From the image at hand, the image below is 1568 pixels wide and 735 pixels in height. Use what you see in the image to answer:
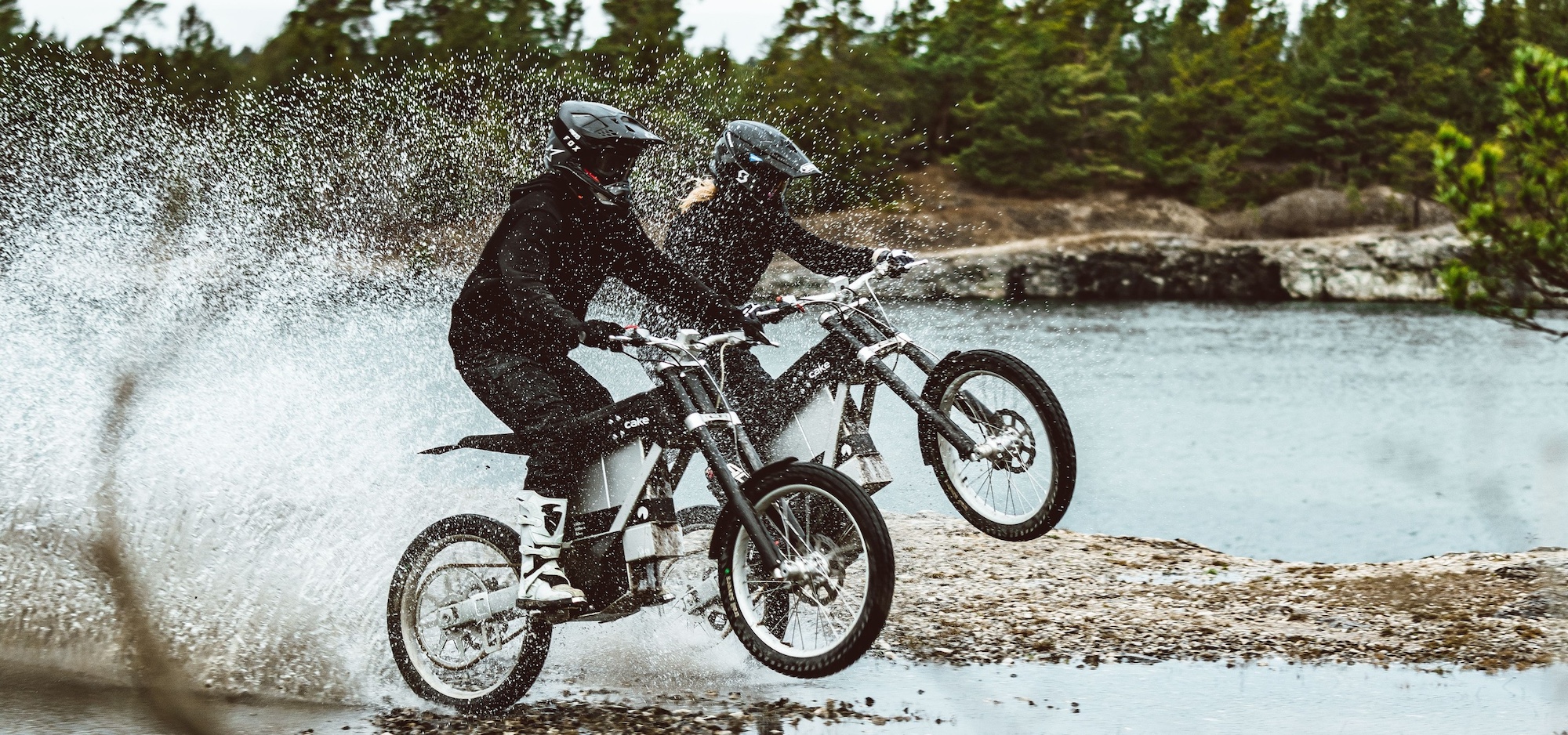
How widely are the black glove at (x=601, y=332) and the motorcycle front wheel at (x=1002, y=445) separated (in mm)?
1608

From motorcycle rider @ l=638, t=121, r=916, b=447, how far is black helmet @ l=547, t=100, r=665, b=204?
94 cm

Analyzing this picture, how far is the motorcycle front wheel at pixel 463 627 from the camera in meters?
6.13

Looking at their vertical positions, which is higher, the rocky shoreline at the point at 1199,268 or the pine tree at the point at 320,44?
the pine tree at the point at 320,44

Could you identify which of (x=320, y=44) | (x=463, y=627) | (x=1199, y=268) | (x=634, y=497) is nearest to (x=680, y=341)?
(x=634, y=497)

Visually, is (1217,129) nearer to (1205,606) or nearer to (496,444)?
(1205,606)

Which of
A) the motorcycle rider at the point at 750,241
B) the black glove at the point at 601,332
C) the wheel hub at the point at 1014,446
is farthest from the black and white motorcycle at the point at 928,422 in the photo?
the black glove at the point at 601,332

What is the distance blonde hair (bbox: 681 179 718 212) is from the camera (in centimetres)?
705

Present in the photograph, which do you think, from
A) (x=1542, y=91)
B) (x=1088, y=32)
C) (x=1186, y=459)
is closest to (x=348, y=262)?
(x=1186, y=459)

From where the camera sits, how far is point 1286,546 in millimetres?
20672

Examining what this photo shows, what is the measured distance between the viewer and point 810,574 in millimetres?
5250

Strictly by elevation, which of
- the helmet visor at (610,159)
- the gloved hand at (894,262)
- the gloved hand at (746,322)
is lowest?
the gloved hand at (746,322)

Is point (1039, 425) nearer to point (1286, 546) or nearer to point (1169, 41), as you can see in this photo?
point (1286, 546)

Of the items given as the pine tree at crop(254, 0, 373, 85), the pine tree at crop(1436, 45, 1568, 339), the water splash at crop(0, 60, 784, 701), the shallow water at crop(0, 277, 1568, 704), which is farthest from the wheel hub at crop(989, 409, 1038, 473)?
the pine tree at crop(254, 0, 373, 85)

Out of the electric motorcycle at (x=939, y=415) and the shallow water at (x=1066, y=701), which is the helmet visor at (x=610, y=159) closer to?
the electric motorcycle at (x=939, y=415)
